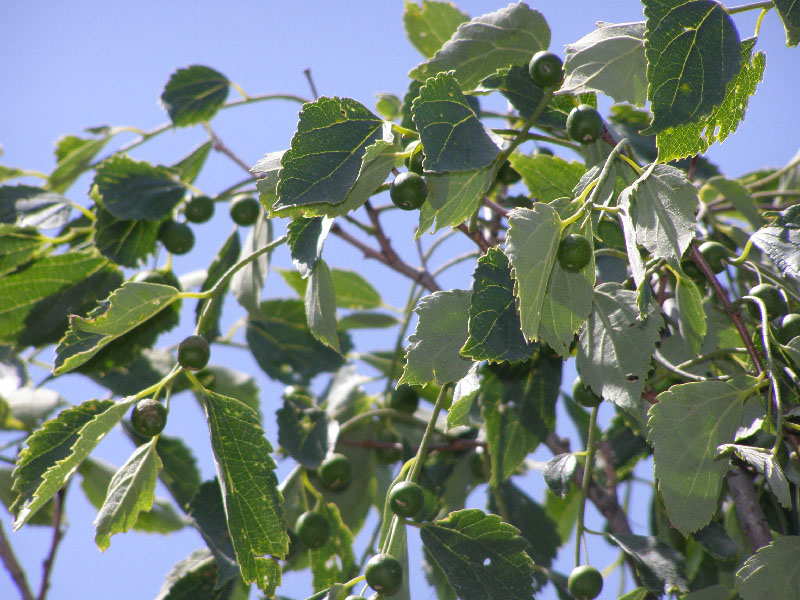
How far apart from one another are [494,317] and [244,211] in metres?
0.77

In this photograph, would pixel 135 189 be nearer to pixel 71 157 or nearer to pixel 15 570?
pixel 71 157

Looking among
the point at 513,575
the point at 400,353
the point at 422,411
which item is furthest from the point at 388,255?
the point at 513,575

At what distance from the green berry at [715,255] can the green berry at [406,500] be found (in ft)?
1.76

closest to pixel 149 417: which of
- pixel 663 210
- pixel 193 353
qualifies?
pixel 193 353

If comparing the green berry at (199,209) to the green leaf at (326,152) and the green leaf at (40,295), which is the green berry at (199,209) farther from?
the green leaf at (326,152)

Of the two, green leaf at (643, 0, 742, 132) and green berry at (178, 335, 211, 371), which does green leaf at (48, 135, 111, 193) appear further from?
green leaf at (643, 0, 742, 132)

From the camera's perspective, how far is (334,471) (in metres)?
1.47

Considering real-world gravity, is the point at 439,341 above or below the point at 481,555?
above

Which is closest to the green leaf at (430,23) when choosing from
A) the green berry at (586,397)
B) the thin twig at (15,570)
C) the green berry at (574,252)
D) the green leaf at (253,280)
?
the green leaf at (253,280)

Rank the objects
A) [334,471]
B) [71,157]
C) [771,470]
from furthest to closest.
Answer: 1. [71,157]
2. [334,471]
3. [771,470]

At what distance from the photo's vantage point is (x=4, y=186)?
1658 mm

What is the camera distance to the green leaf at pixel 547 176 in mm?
1255

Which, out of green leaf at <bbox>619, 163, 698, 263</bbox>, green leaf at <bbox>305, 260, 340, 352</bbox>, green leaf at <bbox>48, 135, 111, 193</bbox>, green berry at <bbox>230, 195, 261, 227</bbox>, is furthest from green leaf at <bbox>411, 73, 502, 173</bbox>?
green leaf at <bbox>48, 135, 111, 193</bbox>

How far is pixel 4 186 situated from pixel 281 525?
1.06m
